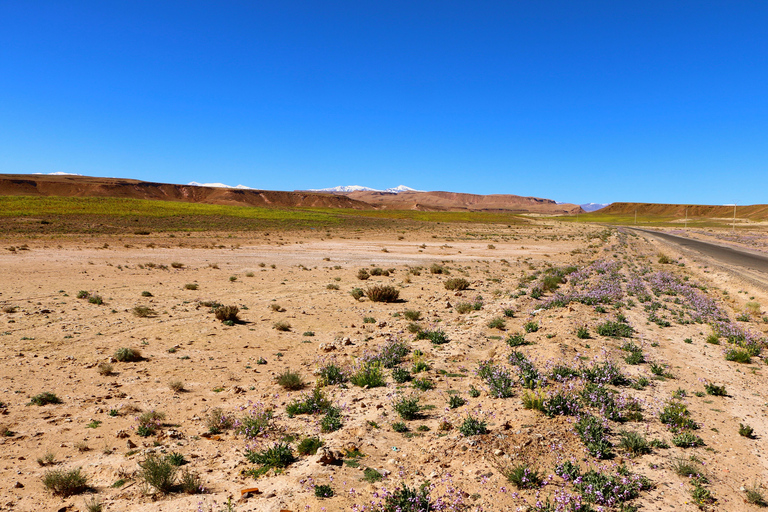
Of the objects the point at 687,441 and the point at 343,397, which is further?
the point at 343,397

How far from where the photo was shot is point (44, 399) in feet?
22.5

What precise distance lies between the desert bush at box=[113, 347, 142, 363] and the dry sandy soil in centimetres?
23

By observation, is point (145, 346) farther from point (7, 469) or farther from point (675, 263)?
point (675, 263)

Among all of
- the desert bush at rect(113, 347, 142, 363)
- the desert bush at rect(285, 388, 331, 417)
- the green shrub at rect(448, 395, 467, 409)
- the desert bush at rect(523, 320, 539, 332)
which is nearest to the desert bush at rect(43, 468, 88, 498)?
the desert bush at rect(285, 388, 331, 417)

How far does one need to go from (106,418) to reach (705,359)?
11345mm

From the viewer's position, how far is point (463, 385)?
734 cm

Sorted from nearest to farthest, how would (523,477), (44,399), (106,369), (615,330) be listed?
(523,477) → (44,399) → (106,369) → (615,330)

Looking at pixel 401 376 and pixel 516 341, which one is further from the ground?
pixel 516 341

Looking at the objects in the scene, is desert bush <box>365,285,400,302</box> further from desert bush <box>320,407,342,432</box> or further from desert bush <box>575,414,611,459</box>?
desert bush <box>575,414,611,459</box>

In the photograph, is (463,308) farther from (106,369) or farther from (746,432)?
(106,369)

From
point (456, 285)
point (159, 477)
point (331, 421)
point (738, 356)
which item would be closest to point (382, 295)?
point (456, 285)

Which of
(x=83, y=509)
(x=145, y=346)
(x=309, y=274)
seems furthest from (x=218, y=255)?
(x=83, y=509)

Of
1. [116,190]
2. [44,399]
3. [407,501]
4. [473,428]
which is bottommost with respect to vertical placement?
[44,399]

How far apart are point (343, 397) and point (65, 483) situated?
3864mm
